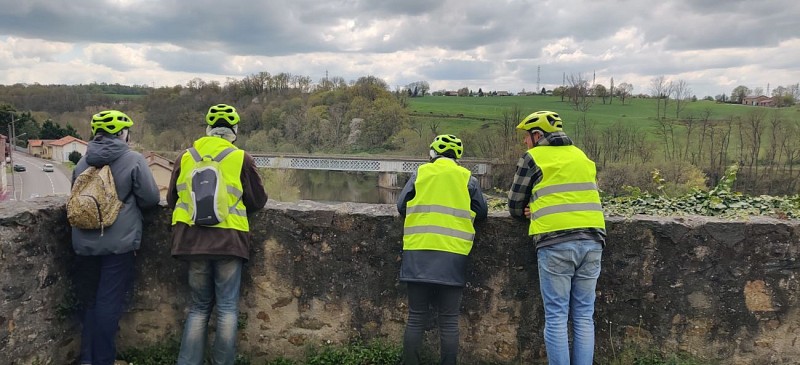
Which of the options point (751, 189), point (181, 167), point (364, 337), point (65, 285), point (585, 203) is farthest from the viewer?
point (751, 189)

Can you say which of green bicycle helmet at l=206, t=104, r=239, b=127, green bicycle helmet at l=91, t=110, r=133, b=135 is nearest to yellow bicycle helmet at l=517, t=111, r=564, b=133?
green bicycle helmet at l=206, t=104, r=239, b=127

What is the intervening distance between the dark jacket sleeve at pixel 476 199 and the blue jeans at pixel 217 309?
1549 mm

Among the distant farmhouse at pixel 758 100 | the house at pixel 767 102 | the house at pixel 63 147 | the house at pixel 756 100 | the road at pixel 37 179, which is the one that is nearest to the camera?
the road at pixel 37 179

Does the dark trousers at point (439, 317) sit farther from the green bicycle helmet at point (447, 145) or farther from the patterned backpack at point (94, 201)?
the patterned backpack at point (94, 201)

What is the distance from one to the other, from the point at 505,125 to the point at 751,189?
2506 centimetres

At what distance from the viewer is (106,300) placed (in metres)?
3.45

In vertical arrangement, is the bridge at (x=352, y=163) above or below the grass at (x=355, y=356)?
below

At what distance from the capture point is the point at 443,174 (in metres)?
3.24

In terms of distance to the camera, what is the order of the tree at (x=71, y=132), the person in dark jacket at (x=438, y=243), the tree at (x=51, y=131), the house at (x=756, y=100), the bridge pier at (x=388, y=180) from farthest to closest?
the house at (x=756, y=100)
the tree at (x=51, y=131)
the tree at (x=71, y=132)
the bridge pier at (x=388, y=180)
the person in dark jacket at (x=438, y=243)

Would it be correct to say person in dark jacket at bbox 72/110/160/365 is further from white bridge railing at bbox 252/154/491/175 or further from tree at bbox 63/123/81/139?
tree at bbox 63/123/81/139

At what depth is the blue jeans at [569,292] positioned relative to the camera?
305cm

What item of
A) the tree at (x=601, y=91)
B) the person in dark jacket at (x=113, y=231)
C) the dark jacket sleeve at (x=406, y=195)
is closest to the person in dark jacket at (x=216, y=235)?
the person in dark jacket at (x=113, y=231)

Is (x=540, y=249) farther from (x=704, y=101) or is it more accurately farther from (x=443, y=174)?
(x=704, y=101)

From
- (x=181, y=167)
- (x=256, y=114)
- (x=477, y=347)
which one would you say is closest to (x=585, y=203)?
(x=477, y=347)
